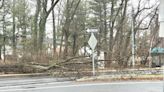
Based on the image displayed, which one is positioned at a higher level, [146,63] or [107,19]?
[107,19]

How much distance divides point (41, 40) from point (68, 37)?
4914 mm

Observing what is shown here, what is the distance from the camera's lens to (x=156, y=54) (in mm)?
45594

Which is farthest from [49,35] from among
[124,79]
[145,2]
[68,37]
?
[124,79]

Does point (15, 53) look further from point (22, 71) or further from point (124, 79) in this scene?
point (124, 79)

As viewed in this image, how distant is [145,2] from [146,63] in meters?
8.05

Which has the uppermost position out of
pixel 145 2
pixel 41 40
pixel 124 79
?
pixel 145 2

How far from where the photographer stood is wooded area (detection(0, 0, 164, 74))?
143 ft

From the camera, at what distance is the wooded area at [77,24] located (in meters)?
43.6

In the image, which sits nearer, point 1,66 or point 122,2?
point 1,66

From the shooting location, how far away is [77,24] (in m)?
48.0

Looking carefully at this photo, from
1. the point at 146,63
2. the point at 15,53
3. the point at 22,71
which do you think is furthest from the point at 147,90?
the point at 146,63

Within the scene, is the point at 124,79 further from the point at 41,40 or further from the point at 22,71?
the point at 41,40

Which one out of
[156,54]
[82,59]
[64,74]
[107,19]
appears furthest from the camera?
[107,19]

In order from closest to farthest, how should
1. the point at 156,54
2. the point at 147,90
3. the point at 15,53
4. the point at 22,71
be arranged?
the point at 147,90, the point at 22,71, the point at 15,53, the point at 156,54
